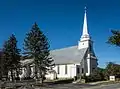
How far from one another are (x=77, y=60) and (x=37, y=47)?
1812 centimetres

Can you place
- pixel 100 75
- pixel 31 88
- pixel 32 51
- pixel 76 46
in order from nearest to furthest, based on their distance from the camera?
pixel 31 88, pixel 32 51, pixel 100 75, pixel 76 46

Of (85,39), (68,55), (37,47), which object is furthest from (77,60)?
(37,47)

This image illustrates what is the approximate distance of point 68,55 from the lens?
68.1 metres

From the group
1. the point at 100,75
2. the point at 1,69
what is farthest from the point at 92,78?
the point at 1,69

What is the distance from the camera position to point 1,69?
49.7m

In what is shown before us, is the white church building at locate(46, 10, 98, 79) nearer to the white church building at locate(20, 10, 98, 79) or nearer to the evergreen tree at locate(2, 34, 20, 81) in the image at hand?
the white church building at locate(20, 10, 98, 79)

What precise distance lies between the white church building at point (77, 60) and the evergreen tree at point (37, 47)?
14409mm

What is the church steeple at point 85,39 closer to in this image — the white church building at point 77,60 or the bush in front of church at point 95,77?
the white church building at point 77,60

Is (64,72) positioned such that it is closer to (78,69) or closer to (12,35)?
(78,69)

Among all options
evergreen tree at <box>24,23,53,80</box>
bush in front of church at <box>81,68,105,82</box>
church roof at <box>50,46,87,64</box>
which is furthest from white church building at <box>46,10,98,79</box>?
evergreen tree at <box>24,23,53,80</box>

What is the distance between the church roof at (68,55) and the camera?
64.7 metres

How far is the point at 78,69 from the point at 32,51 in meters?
18.9

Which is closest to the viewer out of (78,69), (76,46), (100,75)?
(100,75)

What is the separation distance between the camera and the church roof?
6471 centimetres
